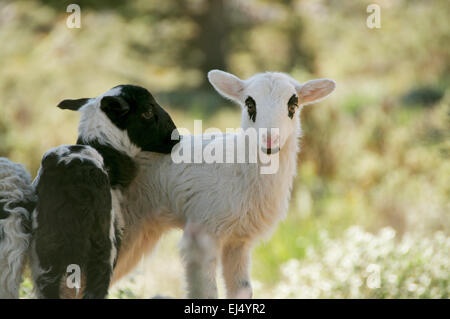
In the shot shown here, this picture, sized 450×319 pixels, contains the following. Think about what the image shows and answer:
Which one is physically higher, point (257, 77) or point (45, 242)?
point (257, 77)

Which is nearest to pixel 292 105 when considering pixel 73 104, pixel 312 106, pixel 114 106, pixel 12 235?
pixel 114 106

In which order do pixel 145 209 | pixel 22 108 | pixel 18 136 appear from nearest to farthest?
pixel 145 209
pixel 18 136
pixel 22 108

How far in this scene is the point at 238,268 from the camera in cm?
361

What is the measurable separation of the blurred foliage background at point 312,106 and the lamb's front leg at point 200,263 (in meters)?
0.71

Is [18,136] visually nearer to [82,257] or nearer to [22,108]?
[22,108]

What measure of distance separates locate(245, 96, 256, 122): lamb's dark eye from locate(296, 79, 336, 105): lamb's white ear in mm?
365

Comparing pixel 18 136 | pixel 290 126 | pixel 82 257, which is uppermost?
pixel 18 136

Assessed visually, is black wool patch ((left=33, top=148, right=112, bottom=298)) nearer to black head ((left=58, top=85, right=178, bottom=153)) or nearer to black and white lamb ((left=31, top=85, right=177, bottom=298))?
black and white lamb ((left=31, top=85, right=177, bottom=298))

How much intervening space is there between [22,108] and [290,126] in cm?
1020

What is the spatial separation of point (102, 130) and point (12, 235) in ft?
Answer: 2.65
